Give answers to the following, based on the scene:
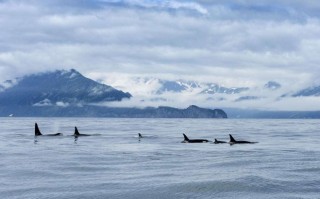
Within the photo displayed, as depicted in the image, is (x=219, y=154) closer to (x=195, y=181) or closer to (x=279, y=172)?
(x=279, y=172)

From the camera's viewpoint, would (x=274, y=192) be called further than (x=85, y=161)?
No

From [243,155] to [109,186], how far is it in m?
26.7

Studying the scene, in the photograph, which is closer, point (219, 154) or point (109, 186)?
point (109, 186)

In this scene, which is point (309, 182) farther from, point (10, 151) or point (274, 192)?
point (10, 151)

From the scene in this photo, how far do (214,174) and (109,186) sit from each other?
32.7 ft

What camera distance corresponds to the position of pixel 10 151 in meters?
65.4

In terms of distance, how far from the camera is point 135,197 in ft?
109

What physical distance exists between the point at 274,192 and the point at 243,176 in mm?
6784

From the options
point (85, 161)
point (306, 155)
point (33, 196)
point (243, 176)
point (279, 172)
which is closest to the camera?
point (33, 196)

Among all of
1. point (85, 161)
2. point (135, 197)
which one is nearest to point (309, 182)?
point (135, 197)

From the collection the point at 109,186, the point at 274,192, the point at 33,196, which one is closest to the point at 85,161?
the point at 109,186

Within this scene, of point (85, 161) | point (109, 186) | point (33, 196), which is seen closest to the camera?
point (33, 196)

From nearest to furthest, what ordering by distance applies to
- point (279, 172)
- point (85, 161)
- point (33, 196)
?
point (33, 196) < point (279, 172) < point (85, 161)

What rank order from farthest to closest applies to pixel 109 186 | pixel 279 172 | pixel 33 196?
1. pixel 279 172
2. pixel 109 186
3. pixel 33 196
